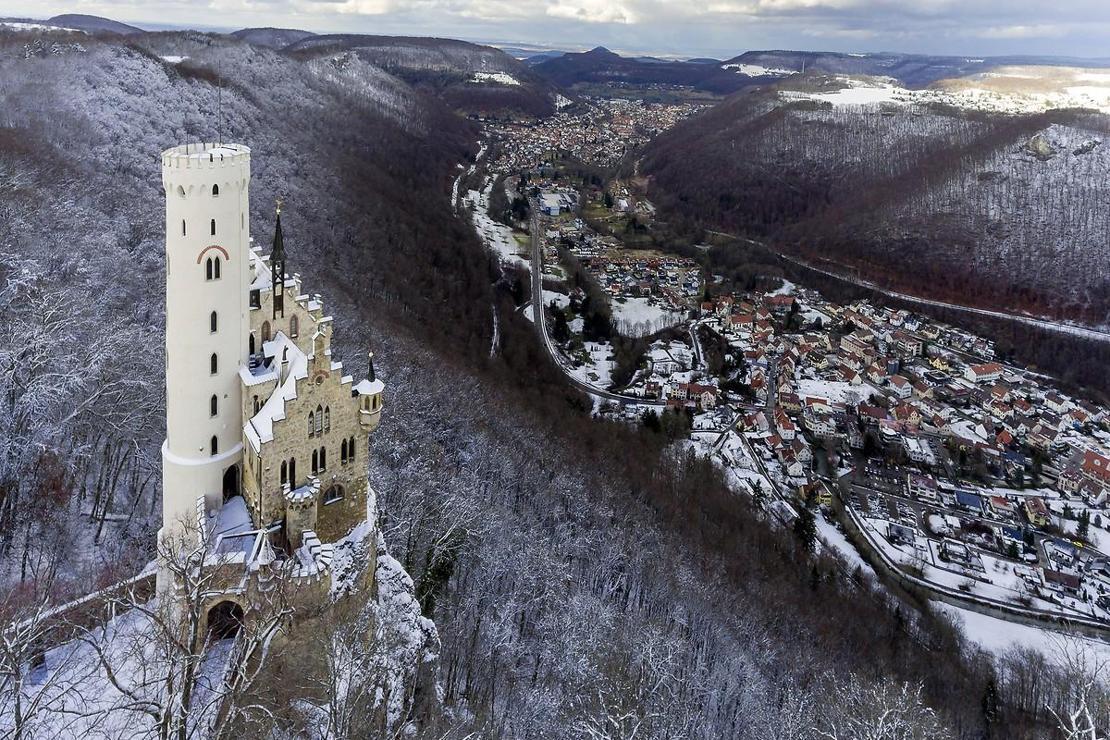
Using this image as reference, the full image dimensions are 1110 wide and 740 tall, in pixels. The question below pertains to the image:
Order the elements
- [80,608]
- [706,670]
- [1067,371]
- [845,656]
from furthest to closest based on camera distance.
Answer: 1. [1067,371]
2. [845,656]
3. [706,670]
4. [80,608]

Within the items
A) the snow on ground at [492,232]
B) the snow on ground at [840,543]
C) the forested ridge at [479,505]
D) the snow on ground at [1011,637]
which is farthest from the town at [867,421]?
the forested ridge at [479,505]

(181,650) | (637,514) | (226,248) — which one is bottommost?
(637,514)

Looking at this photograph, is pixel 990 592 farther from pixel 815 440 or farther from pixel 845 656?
pixel 815 440

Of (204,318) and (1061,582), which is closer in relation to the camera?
(204,318)

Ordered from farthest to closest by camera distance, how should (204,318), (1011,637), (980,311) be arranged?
(980,311) < (1011,637) < (204,318)

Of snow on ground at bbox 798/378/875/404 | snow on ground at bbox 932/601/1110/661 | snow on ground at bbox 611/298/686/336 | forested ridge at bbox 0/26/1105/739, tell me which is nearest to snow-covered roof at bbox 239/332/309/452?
forested ridge at bbox 0/26/1105/739

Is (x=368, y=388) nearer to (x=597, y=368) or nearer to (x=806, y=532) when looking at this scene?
(x=806, y=532)

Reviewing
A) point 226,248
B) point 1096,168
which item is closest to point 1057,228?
point 1096,168

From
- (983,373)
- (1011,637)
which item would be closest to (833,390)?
(983,373)
